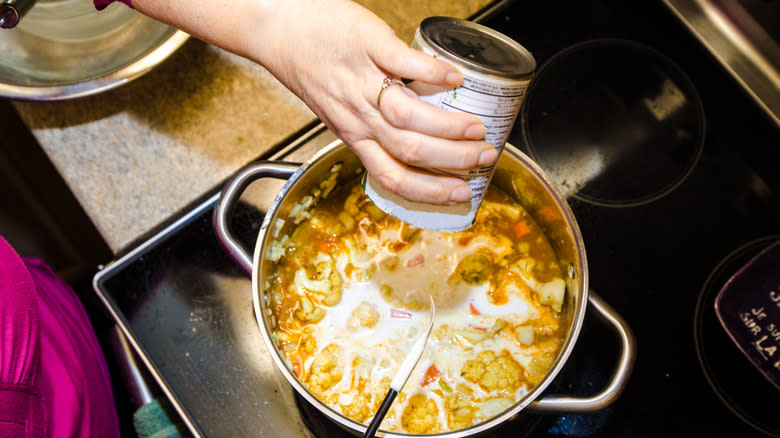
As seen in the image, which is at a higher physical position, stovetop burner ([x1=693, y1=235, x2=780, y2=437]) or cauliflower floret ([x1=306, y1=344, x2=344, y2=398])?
cauliflower floret ([x1=306, y1=344, x2=344, y2=398])

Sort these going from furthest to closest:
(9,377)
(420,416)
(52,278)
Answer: (52,278) < (420,416) < (9,377)

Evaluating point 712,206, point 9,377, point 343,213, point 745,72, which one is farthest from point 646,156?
A: point 9,377

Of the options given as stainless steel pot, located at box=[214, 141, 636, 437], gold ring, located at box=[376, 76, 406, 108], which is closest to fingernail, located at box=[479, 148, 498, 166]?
gold ring, located at box=[376, 76, 406, 108]

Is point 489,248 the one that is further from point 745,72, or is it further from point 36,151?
point 36,151

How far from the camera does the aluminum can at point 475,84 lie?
0.49 metres

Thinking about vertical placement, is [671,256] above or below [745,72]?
below

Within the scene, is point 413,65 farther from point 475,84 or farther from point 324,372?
point 324,372

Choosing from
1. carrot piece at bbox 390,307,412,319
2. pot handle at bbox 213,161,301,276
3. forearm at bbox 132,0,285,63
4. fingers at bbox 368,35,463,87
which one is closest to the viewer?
fingers at bbox 368,35,463,87

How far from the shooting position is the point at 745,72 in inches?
34.4

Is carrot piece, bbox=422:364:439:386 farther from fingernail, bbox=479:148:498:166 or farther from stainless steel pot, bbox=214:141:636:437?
fingernail, bbox=479:148:498:166

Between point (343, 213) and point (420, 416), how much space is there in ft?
1.08

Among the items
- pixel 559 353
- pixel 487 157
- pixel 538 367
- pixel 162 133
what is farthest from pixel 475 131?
pixel 162 133

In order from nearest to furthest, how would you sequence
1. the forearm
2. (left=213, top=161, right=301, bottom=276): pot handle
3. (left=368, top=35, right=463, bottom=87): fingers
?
(left=368, top=35, right=463, bottom=87): fingers, the forearm, (left=213, top=161, right=301, bottom=276): pot handle

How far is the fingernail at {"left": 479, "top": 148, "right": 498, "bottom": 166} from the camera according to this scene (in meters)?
0.52
